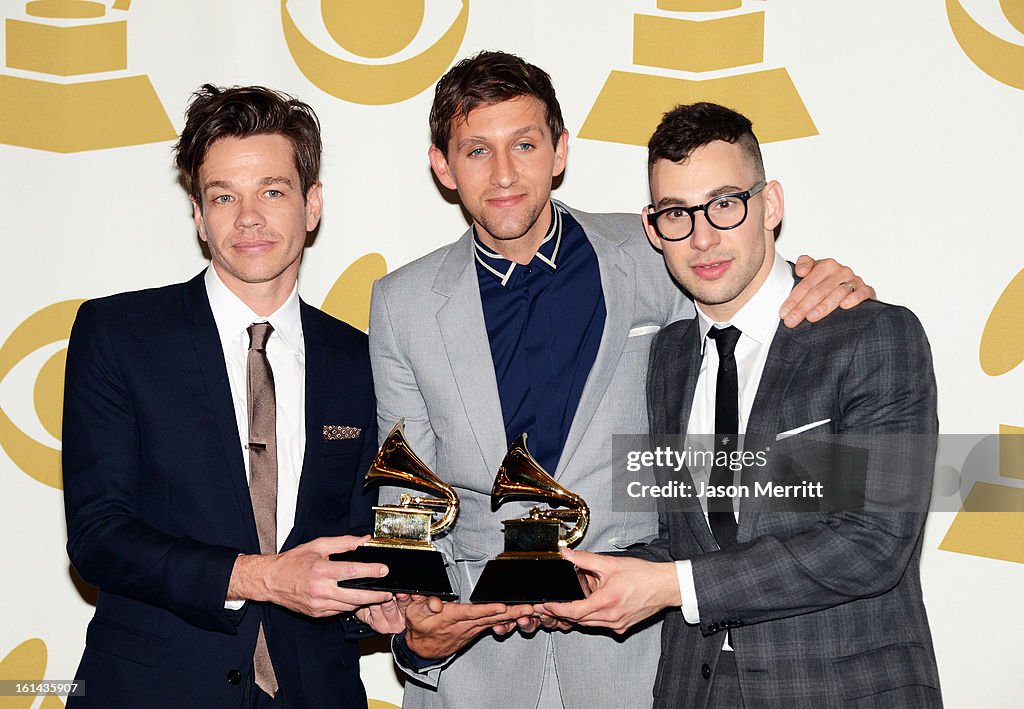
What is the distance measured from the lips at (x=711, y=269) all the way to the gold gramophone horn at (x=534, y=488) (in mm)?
692

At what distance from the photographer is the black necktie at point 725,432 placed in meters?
2.71

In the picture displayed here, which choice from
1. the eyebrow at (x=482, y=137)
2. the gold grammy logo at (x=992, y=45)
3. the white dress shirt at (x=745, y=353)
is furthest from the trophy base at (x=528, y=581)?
the gold grammy logo at (x=992, y=45)

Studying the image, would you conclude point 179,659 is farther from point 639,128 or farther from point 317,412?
point 639,128

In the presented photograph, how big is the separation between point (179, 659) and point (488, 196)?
1652 mm

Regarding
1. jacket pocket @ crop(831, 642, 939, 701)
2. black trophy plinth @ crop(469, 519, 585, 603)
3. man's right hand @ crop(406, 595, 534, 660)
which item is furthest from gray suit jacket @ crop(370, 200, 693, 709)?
jacket pocket @ crop(831, 642, 939, 701)

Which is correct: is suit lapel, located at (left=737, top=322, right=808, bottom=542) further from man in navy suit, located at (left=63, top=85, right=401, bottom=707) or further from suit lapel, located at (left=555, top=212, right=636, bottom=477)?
man in navy suit, located at (left=63, top=85, right=401, bottom=707)

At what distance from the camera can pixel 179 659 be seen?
2721 millimetres

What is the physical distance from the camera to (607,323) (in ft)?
10.1

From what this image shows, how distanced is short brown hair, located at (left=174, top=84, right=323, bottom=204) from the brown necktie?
0.69 meters

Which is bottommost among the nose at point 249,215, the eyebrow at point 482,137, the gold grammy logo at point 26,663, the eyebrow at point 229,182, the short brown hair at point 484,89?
the gold grammy logo at point 26,663

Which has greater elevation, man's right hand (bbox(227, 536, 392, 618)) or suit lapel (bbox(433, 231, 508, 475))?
suit lapel (bbox(433, 231, 508, 475))

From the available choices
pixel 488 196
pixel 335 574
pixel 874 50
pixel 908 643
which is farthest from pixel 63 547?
pixel 874 50

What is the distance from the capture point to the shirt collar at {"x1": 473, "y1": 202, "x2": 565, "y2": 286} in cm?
320

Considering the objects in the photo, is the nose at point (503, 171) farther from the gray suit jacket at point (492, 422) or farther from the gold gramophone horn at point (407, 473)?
the gold gramophone horn at point (407, 473)
